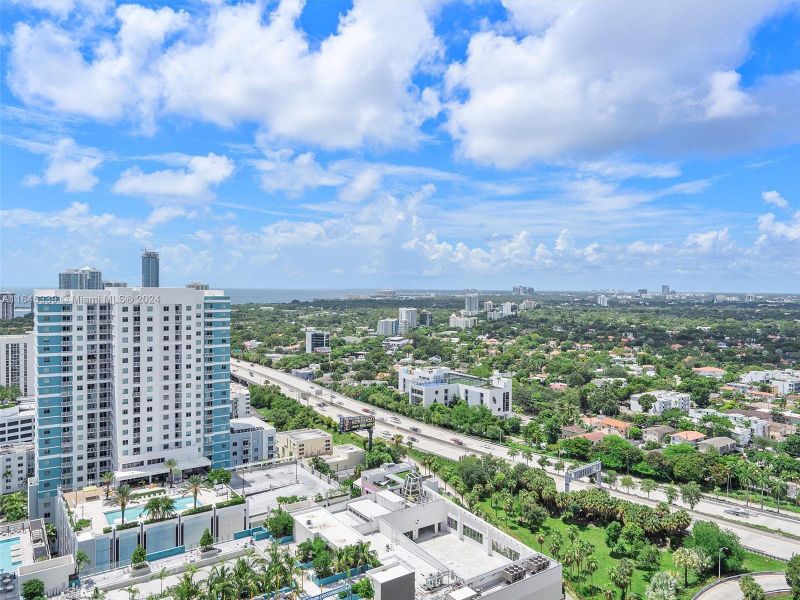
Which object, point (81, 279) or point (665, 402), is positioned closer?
point (665, 402)

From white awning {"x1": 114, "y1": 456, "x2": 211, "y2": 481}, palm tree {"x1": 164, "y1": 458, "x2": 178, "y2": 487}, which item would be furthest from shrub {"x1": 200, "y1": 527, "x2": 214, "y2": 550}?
white awning {"x1": 114, "y1": 456, "x2": 211, "y2": 481}

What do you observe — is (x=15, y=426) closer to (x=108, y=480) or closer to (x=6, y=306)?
(x=108, y=480)

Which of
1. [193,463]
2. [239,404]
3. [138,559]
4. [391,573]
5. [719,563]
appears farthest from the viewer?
[239,404]

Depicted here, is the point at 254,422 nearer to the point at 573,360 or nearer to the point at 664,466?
the point at 664,466

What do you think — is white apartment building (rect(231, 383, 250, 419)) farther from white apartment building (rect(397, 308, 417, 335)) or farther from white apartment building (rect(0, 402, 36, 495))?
white apartment building (rect(397, 308, 417, 335))

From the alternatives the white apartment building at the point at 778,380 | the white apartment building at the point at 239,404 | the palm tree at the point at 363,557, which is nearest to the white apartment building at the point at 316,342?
the white apartment building at the point at 239,404

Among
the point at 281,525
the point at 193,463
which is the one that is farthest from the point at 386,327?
the point at 281,525
